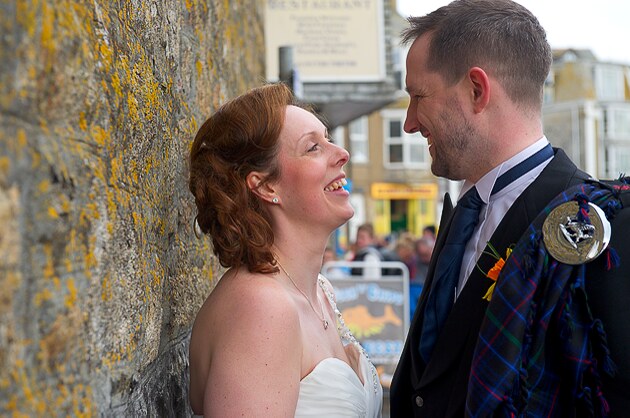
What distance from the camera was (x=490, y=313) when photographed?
195cm

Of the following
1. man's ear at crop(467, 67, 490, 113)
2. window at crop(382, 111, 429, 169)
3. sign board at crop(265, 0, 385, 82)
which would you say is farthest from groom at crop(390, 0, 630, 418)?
window at crop(382, 111, 429, 169)

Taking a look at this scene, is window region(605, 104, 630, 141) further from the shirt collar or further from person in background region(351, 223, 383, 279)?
the shirt collar

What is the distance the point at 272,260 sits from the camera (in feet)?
7.27

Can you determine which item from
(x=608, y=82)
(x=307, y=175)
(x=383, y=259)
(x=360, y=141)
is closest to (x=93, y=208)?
(x=307, y=175)

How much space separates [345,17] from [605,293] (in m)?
7.79

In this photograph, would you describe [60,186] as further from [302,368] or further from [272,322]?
[302,368]

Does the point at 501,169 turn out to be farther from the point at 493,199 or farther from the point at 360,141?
the point at 360,141

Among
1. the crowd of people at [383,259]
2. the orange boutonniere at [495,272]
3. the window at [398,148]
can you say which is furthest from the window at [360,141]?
the orange boutonniere at [495,272]

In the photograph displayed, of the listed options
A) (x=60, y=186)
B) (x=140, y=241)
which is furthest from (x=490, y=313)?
(x=60, y=186)

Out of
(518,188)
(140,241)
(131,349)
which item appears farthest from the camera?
(518,188)

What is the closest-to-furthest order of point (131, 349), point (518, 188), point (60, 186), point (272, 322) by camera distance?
point (60, 186) → point (131, 349) → point (272, 322) → point (518, 188)

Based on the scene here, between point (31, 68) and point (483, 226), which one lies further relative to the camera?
point (483, 226)

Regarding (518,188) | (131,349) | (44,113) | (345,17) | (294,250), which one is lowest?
(131,349)

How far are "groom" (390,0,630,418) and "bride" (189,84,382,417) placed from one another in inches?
10.3
